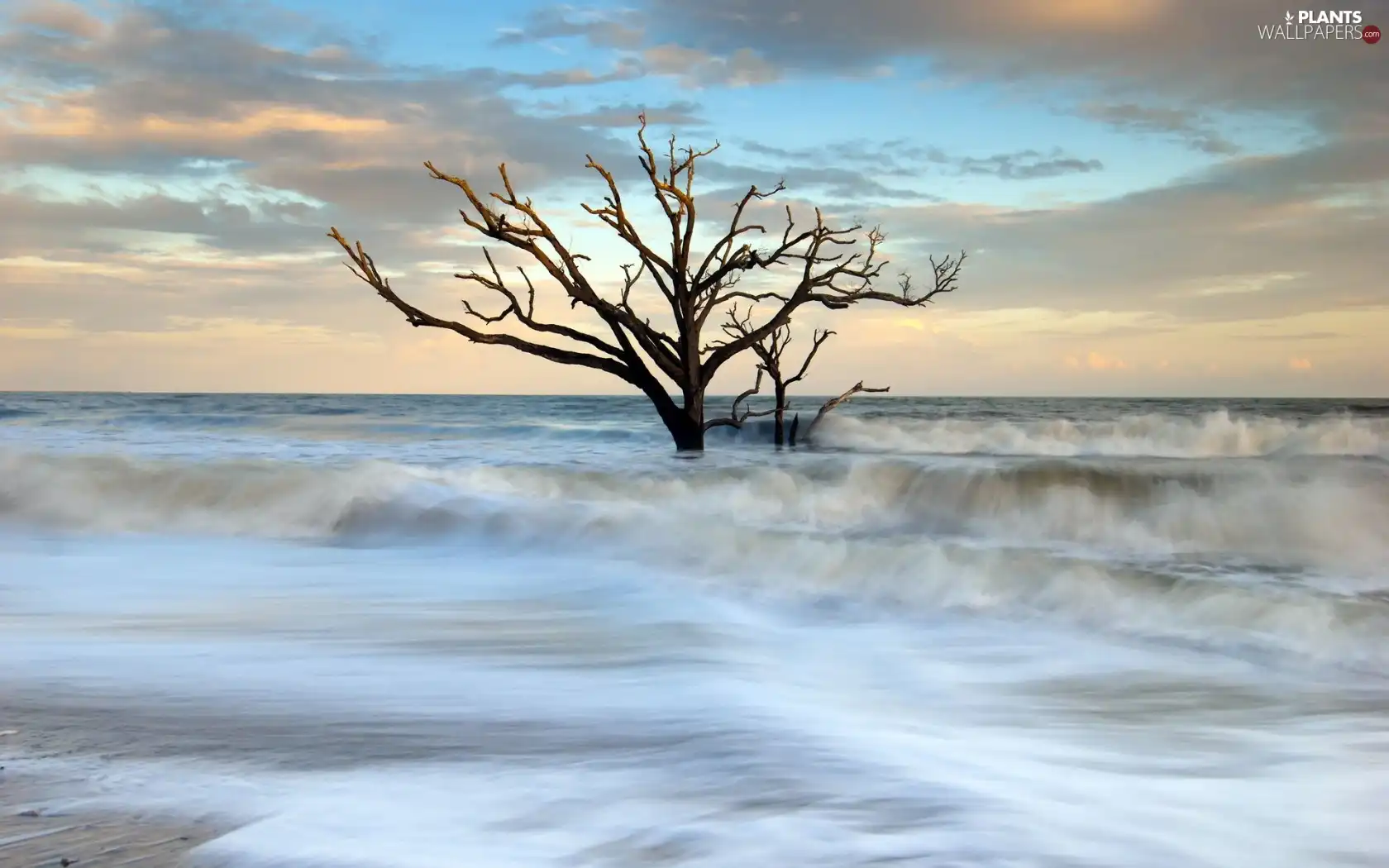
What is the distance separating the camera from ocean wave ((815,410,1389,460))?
827 inches

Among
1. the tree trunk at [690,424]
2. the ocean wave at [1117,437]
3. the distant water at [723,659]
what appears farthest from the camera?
the ocean wave at [1117,437]

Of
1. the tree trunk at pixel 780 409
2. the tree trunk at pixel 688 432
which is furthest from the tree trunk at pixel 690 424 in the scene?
the tree trunk at pixel 780 409

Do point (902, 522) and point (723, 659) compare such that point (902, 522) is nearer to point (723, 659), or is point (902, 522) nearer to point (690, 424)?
point (690, 424)

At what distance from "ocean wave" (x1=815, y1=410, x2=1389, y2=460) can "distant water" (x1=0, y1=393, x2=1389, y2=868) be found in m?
8.91

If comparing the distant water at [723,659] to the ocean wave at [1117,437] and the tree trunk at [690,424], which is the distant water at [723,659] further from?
the ocean wave at [1117,437]

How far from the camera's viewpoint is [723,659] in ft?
16.0

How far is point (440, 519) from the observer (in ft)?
33.0

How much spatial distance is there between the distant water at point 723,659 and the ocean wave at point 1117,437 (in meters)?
8.91

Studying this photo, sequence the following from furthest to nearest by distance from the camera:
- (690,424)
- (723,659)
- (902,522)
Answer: (690,424)
(902,522)
(723,659)

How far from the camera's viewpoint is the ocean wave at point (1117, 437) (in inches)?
827

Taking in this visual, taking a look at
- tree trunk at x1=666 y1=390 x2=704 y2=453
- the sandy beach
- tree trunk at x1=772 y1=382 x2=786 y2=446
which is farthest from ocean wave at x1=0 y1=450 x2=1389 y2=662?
the sandy beach

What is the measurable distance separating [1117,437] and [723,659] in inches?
823

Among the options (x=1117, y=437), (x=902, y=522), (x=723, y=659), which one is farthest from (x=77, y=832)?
(x=1117, y=437)

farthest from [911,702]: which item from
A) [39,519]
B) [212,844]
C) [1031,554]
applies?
[39,519]
